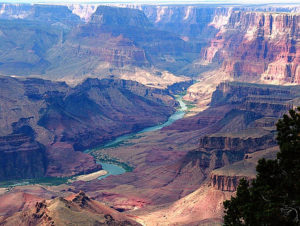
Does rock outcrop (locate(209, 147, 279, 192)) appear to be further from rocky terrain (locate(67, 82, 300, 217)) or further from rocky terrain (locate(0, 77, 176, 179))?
rocky terrain (locate(0, 77, 176, 179))

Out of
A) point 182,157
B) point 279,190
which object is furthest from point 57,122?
point 279,190

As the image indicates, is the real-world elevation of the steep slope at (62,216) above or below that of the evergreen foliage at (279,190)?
below

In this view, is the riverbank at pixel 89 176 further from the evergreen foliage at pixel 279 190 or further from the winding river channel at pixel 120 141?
the evergreen foliage at pixel 279 190

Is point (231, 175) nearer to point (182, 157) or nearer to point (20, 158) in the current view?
point (182, 157)

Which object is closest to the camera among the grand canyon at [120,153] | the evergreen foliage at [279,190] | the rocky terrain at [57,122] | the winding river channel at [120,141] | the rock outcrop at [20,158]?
the evergreen foliage at [279,190]

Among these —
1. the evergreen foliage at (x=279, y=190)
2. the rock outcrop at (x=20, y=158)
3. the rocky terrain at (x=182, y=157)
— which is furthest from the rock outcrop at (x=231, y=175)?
the rock outcrop at (x=20, y=158)

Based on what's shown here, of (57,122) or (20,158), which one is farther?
(57,122)

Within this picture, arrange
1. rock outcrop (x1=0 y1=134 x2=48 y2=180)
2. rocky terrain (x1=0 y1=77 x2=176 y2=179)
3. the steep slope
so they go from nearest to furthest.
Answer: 1. the steep slope
2. rock outcrop (x1=0 y1=134 x2=48 y2=180)
3. rocky terrain (x1=0 y1=77 x2=176 y2=179)

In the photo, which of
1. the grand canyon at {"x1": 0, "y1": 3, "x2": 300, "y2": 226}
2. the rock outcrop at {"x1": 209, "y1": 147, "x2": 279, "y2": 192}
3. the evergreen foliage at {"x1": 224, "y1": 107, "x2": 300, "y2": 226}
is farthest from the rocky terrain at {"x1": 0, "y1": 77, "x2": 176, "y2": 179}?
the evergreen foliage at {"x1": 224, "y1": 107, "x2": 300, "y2": 226}

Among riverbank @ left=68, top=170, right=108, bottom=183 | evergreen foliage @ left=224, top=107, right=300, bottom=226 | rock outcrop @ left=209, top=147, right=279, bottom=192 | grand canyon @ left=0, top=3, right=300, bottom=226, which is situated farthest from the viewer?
riverbank @ left=68, top=170, right=108, bottom=183
